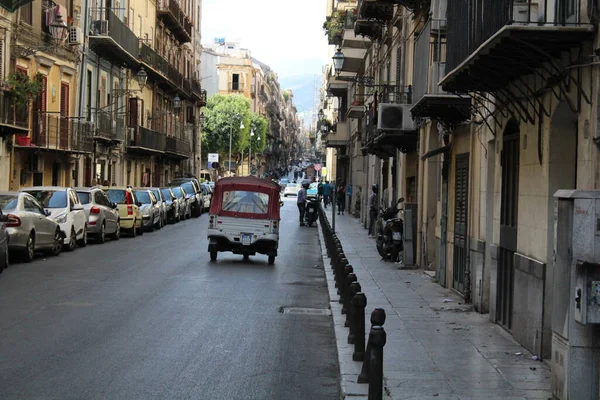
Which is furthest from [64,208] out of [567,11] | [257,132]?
[257,132]

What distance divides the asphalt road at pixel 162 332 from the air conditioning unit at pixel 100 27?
22.7m

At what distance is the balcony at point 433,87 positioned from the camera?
1608 centimetres

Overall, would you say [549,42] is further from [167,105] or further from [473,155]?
[167,105]

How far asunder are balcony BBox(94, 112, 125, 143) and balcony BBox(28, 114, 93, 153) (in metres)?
1.60

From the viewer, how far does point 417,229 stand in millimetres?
22109

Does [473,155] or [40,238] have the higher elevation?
[473,155]

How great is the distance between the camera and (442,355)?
34.5 feet

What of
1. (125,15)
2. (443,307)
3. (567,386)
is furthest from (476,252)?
(125,15)

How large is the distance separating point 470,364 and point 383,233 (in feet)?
46.6

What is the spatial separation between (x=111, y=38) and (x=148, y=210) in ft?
33.9

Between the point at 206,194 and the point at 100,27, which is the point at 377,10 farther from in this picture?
the point at 206,194

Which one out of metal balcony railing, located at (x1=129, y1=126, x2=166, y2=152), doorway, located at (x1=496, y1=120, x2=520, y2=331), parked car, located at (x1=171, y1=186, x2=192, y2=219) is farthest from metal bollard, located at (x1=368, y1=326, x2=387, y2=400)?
metal balcony railing, located at (x1=129, y1=126, x2=166, y2=152)

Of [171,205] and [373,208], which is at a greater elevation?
→ [373,208]

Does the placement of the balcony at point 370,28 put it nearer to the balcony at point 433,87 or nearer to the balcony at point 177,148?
the balcony at point 433,87
